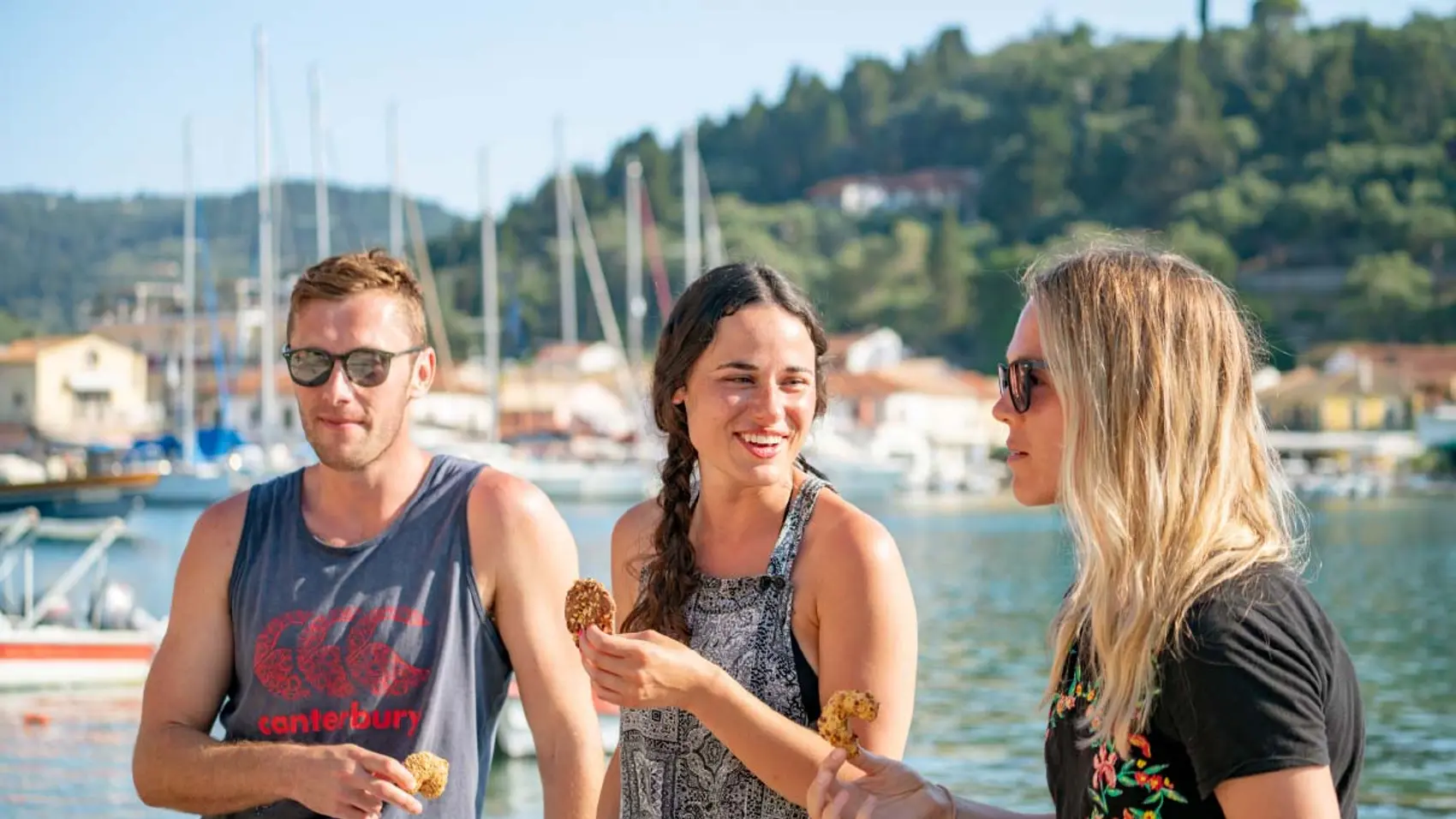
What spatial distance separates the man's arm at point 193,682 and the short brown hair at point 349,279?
1.41ft

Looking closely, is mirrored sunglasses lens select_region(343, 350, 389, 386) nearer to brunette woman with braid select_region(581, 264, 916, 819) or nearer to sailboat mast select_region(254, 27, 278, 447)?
brunette woman with braid select_region(581, 264, 916, 819)

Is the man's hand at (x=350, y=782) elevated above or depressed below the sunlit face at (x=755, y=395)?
below

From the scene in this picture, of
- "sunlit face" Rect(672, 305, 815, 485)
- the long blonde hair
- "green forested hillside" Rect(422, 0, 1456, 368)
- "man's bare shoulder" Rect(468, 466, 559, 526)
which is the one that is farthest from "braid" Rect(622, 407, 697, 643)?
"green forested hillside" Rect(422, 0, 1456, 368)

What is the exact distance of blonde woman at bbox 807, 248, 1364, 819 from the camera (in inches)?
81.4

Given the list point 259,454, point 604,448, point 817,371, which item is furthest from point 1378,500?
point 817,371

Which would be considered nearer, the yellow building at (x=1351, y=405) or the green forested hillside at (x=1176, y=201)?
the yellow building at (x=1351, y=405)

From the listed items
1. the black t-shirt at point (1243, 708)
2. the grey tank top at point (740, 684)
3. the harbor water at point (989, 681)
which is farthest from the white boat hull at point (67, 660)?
the black t-shirt at point (1243, 708)

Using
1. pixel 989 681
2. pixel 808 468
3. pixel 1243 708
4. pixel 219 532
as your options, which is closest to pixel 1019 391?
pixel 1243 708

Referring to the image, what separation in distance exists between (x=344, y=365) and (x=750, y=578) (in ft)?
2.95

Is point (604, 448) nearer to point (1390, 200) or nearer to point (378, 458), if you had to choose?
point (378, 458)

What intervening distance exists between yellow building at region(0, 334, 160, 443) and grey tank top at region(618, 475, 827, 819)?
267 ft

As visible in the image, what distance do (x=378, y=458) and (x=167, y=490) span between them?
1938 inches

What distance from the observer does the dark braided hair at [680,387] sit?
305cm

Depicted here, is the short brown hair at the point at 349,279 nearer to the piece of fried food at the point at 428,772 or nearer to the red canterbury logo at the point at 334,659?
the red canterbury logo at the point at 334,659
